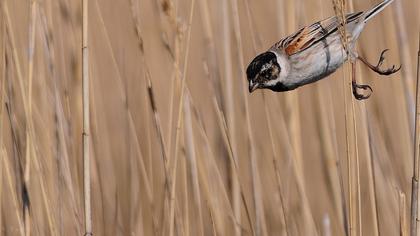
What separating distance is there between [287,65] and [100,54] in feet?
4.07

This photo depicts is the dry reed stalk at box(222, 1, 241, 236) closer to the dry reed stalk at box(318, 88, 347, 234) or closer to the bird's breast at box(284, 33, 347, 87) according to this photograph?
the dry reed stalk at box(318, 88, 347, 234)

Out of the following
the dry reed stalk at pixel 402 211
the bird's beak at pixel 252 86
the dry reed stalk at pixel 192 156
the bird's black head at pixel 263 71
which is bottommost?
the dry reed stalk at pixel 402 211

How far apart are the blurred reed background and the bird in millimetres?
73

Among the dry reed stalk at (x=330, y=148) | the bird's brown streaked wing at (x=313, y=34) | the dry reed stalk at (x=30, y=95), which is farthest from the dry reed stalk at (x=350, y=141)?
the dry reed stalk at (x=30, y=95)

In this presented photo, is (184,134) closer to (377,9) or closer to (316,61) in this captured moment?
(316,61)

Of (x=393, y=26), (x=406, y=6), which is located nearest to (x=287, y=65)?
(x=393, y=26)

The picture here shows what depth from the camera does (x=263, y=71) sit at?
84.5 inches

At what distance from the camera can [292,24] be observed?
2.37m

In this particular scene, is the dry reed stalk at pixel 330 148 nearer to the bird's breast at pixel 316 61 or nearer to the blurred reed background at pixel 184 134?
the blurred reed background at pixel 184 134

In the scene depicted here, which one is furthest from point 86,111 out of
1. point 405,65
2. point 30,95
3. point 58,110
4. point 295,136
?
point 405,65

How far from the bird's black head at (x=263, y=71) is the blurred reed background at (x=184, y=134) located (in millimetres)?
57

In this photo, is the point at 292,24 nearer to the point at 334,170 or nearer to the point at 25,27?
the point at 334,170


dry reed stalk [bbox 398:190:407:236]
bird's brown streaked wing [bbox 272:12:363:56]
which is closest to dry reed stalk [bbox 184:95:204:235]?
bird's brown streaked wing [bbox 272:12:363:56]

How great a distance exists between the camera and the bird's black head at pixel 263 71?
2094 mm
